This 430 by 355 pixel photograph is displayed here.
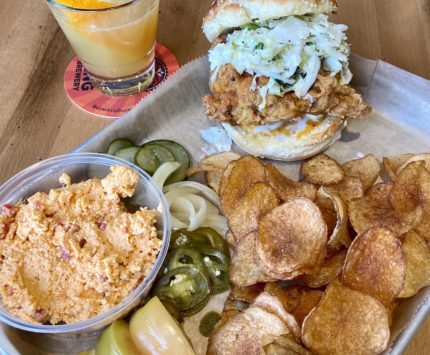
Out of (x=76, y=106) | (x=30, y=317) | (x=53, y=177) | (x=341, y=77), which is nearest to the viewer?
(x=30, y=317)

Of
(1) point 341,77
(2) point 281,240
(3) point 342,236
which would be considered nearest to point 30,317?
(2) point 281,240

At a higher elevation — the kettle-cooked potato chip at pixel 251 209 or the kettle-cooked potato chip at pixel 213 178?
the kettle-cooked potato chip at pixel 251 209

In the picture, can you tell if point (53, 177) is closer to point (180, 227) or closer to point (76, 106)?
point (180, 227)

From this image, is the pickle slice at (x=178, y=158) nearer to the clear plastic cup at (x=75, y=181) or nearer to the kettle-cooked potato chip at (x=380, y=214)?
the clear plastic cup at (x=75, y=181)

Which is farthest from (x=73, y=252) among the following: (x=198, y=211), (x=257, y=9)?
(x=257, y=9)

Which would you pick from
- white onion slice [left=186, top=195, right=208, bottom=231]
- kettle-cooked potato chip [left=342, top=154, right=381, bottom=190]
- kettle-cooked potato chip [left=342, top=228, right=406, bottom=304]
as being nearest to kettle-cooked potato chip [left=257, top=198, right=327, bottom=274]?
kettle-cooked potato chip [left=342, top=228, right=406, bottom=304]

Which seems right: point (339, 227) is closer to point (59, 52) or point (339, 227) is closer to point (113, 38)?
point (113, 38)

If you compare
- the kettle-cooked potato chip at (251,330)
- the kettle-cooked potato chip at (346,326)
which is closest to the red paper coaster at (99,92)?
Answer: the kettle-cooked potato chip at (251,330)
